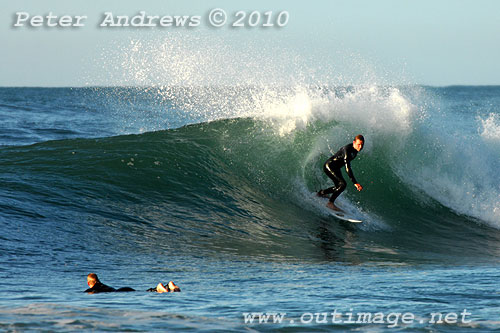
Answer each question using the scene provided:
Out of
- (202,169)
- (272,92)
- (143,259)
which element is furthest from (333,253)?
(272,92)

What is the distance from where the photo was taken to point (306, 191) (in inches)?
488

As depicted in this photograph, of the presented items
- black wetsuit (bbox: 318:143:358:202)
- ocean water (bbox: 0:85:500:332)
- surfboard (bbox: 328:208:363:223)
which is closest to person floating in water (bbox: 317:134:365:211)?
black wetsuit (bbox: 318:143:358:202)

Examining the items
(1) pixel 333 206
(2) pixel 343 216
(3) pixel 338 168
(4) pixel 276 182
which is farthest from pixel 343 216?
(4) pixel 276 182

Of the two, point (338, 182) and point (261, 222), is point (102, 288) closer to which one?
point (261, 222)

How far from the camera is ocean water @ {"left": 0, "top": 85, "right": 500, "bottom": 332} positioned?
584 cm

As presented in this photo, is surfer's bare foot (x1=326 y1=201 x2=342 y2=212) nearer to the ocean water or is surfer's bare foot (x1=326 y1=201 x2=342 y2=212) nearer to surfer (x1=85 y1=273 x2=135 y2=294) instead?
the ocean water

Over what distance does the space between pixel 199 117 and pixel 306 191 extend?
515 cm

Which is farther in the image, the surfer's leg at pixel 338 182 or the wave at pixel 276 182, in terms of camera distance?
the surfer's leg at pixel 338 182

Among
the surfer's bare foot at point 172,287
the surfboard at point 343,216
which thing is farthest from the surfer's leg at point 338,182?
the surfer's bare foot at point 172,287

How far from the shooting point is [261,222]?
10898mm

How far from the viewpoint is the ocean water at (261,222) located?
19.2ft

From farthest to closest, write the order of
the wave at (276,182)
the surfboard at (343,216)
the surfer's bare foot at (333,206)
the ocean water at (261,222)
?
the surfer's bare foot at (333,206), the surfboard at (343,216), the wave at (276,182), the ocean water at (261,222)

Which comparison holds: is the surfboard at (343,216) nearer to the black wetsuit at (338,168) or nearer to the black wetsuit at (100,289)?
the black wetsuit at (338,168)

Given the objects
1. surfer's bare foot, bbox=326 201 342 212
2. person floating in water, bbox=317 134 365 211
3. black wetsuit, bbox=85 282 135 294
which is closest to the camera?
black wetsuit, bbox=85 282 135 294
